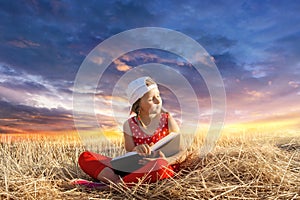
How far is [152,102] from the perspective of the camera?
3551 mm

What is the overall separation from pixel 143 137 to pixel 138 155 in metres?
0.54

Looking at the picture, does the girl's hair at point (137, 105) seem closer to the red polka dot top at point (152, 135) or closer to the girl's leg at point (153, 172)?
the red polka dot top at point (152, 135)

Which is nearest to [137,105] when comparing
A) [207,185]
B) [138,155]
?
[138,155]

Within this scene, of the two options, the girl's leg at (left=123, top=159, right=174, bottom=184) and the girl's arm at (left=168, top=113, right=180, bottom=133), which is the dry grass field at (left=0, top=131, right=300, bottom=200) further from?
→ the girl's arm at (left=168, top=113, right=180, bottom=133)

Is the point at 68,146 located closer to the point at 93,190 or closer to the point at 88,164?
the point at 88,164

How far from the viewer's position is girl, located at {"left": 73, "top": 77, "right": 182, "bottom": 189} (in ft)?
9.95

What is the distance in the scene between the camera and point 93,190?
306cm

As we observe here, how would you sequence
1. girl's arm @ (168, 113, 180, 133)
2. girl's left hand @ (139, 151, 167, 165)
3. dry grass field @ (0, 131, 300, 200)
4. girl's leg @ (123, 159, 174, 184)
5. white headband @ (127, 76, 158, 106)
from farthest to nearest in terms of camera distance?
girl's arm @ (168, 113, 180, 133) → white headband @ (127, 76, 158, 106) → girl's left hand @ (139, 151, 167, 165) → girl's leg @ (123, 159, 174, 184) → dry grass field @ (0, 131, 300, 200)

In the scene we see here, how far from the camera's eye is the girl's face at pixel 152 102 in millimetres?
3531

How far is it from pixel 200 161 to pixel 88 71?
1809 millimetres

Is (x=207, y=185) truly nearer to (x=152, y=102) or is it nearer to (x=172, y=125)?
(x=172, y=125)

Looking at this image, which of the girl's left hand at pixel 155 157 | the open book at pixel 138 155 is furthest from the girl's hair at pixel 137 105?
the girl's left hand at pixel 155 157

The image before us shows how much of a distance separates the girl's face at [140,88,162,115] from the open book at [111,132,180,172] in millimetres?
386

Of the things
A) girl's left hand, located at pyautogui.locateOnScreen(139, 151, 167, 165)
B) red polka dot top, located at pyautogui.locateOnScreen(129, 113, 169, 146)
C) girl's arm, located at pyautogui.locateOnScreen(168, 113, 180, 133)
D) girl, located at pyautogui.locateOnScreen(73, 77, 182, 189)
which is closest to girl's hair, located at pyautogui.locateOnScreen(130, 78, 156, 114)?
girl, located at pyautogui.locateOnScreen(73, 77, 182, 189)
